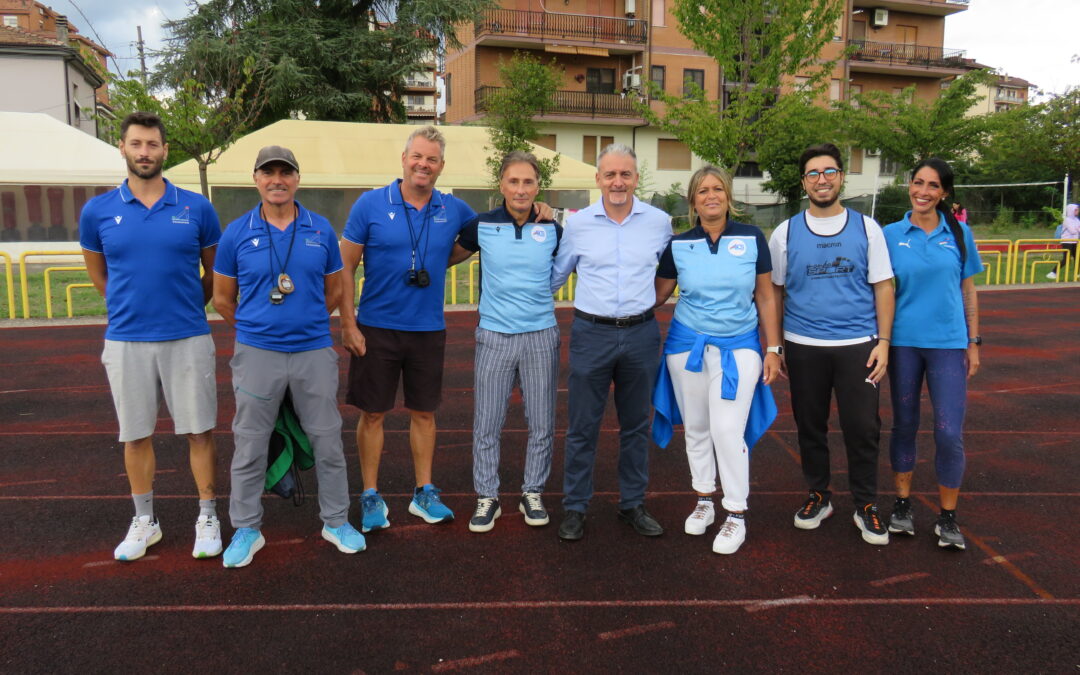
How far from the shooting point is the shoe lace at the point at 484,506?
4.20m

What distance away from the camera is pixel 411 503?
4426 mm

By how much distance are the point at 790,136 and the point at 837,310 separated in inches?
1070

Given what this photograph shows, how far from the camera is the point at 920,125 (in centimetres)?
3120

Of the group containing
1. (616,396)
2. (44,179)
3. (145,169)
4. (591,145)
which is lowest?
(616,396)

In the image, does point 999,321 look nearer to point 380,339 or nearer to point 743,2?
point 743,2

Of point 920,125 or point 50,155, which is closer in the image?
point 50,155

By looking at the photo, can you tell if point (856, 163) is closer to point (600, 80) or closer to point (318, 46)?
point (600, 80)

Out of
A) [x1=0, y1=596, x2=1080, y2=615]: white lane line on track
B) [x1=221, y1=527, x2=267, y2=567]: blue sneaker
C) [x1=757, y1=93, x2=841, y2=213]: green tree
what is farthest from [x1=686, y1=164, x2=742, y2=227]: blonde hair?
[x1=757, y1=93, x2=841, y2=213]: green tree

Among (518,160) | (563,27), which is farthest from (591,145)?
(518,160)

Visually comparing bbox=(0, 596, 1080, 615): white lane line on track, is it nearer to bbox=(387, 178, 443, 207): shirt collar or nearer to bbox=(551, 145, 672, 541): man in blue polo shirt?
bbox=(551, 145, 672, 541): man in blue polo shirt

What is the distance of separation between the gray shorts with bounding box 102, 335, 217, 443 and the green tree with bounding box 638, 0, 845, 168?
53.2 feet

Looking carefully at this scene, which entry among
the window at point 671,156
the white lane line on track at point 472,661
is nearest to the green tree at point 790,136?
the window at point 671,156

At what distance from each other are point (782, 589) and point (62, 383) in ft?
23.6

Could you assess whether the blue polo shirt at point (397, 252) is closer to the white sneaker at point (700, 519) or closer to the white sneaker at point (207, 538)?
the white sneaker at point (207, 538)
